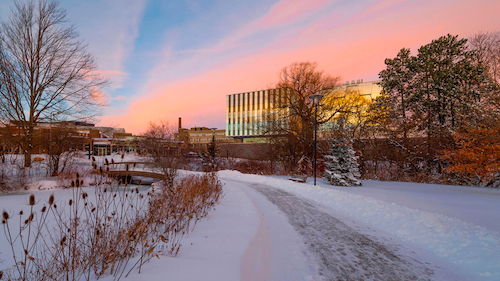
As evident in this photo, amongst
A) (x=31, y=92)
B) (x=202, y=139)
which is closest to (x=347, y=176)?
(x=31, y=92)

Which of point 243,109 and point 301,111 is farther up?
point 243,109

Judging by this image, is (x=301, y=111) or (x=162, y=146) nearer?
(x=301, y=111)

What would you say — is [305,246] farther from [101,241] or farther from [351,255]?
[101,241]

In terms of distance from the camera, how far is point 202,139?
102 metres

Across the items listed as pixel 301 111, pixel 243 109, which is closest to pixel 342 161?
pixel 301 111

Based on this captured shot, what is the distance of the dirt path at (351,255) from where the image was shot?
13.3 feet

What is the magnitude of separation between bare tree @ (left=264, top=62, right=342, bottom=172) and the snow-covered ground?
52.6 ft

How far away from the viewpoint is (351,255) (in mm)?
4793

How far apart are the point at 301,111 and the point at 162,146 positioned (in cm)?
1862

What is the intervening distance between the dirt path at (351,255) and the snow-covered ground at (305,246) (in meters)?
0.24

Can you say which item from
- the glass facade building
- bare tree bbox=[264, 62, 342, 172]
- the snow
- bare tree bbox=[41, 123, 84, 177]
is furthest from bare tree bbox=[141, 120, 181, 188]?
the glass facade building

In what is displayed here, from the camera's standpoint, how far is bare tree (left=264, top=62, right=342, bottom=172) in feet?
81.4

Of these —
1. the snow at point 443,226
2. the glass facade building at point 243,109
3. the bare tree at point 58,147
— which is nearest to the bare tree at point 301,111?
the snow at point 443,226

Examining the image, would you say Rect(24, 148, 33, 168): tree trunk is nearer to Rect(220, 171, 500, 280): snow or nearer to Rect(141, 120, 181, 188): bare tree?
Rect(141, 120, 181, 188): bare tree
